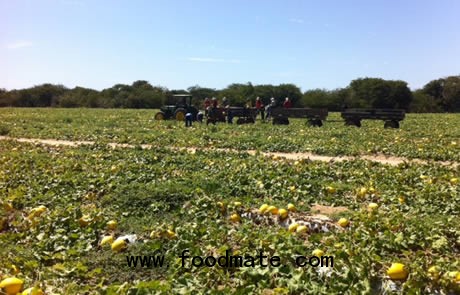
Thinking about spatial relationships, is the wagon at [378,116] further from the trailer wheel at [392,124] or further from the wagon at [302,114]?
the wagon at [302,114]

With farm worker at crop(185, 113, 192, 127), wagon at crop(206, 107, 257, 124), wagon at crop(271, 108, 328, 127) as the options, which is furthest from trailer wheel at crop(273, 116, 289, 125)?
farm worker at crop(185, 113, 192, 127)

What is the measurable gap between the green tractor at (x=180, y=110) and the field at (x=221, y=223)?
1710 cm

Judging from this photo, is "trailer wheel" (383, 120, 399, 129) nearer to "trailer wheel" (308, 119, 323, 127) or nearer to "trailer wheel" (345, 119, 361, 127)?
"trailer wheel" (345, 119, 361, 127)

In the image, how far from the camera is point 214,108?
2783 cm

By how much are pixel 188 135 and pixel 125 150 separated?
5.20 m

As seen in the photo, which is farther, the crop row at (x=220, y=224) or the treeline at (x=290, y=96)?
the treeline at (x=290, y=96)

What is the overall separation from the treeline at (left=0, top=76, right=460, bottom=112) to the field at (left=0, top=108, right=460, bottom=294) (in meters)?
44.9

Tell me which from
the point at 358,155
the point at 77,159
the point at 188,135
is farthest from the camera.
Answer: the point at 188,135

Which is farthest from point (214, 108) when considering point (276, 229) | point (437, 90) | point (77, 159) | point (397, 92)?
point (437, 90)

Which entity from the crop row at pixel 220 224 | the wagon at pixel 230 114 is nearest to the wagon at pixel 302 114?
the wagon at pixel 230 114

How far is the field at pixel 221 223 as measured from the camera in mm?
4293

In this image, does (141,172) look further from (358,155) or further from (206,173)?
(358,155)

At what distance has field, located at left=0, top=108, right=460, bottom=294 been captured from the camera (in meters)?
4.29

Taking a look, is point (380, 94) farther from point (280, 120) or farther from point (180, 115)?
point (180, 115)
